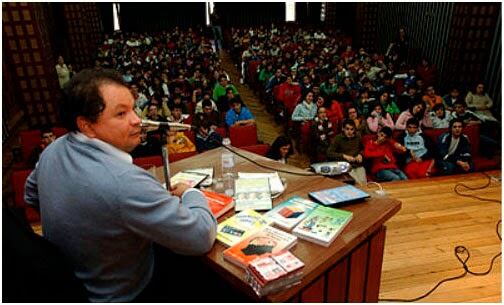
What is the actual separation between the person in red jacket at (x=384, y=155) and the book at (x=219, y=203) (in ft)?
9.90

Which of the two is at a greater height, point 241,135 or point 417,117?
point 241,135

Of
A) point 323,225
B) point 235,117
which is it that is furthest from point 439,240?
point 235,117

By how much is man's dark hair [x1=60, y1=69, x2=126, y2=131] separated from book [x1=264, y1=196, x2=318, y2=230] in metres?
0.86

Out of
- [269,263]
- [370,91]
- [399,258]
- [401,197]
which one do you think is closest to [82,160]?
[269,263]

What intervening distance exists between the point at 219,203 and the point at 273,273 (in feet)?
1.78

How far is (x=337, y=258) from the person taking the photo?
150cm

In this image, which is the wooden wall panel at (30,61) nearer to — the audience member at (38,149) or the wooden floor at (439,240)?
the audience member at (38,149)

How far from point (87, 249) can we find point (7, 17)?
5.89 metres

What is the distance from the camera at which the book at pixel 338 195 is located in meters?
1.79

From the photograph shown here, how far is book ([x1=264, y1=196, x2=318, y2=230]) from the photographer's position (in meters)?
1.64

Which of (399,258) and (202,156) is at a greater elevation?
(202,156)

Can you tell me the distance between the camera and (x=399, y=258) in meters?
2.97

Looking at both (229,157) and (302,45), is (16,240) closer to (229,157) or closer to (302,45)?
(229,157)

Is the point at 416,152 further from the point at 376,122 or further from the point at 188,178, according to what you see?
the point at 188,178
